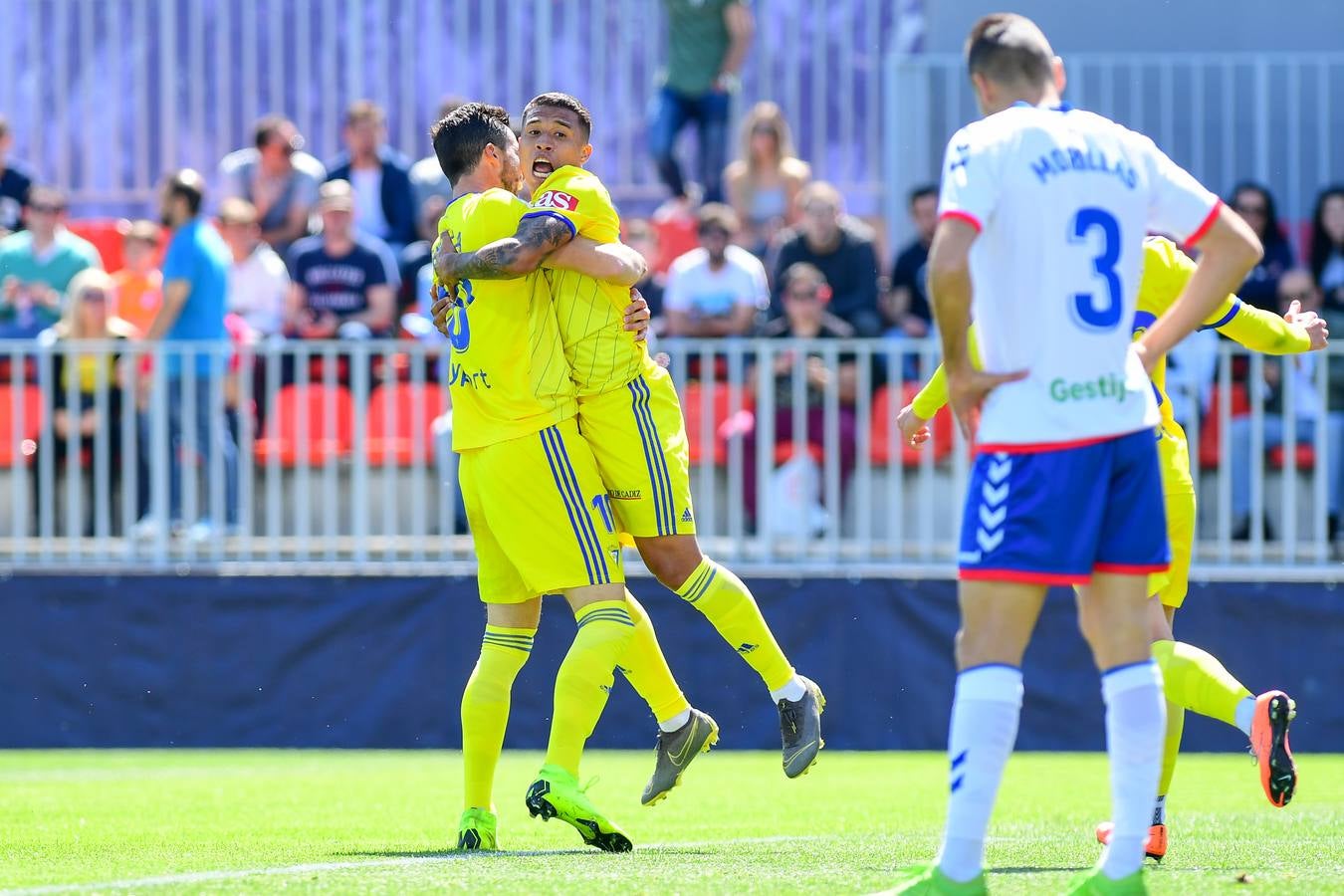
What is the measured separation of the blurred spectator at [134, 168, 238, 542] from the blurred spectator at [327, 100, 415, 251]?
2.26 m

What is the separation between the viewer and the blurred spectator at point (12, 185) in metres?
15.1

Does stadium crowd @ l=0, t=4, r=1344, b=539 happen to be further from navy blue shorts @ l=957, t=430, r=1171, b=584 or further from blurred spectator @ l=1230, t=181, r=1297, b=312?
navy blue shorts @ l=957, t=430, r=1171, b=584

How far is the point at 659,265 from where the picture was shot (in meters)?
14.1

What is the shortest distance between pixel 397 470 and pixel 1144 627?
725 centimetres

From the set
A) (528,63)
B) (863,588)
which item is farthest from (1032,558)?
(528,63)

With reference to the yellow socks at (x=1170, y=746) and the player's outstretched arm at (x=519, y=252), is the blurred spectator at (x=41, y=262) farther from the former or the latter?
the yellow socks at (x=1170, y=746)

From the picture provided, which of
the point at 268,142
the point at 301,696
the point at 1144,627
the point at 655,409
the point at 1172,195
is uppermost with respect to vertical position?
the point at 268,142

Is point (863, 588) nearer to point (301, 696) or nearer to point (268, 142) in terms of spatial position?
point (301, 696)

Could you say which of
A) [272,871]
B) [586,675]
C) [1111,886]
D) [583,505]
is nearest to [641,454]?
[583,505]

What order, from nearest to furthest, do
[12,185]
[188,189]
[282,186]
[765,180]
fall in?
[188,189], [765,180], [282,186], [12,185]

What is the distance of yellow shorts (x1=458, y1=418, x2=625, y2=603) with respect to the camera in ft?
20.9

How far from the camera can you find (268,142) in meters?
14.6

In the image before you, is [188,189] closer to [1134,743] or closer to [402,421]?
[402,421]

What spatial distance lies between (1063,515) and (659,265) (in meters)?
9.57
